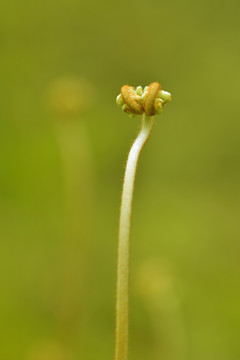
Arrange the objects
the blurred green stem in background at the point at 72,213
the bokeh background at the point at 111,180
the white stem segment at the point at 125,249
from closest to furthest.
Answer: the white stem segment at the point at 125,249
the blurred green stem in background at the point at 72,213
the bokeh background at the point at 111,180

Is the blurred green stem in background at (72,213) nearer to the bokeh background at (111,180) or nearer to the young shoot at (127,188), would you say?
the bokeh background at (111,180)

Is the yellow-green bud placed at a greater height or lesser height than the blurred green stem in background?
greater

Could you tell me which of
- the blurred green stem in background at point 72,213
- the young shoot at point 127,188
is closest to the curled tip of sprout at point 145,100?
the young shoot at point 127,188

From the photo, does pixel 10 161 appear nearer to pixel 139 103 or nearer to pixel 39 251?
pixel 39 251

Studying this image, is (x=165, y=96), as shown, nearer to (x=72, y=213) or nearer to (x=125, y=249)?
(x=125, y=249)

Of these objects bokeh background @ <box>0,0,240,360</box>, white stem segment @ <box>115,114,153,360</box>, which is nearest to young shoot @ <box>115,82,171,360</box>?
white stem segment @ <box>115,114,153,360</box>

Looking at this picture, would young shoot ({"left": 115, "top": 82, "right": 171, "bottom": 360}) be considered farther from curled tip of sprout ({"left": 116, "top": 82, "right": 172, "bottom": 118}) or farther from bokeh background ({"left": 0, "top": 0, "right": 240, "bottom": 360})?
bokeh background ({"left": 0, "top": 0, "right": 240, "bottom": 360})
